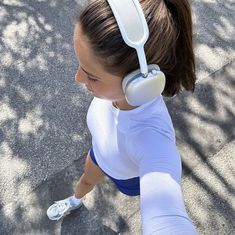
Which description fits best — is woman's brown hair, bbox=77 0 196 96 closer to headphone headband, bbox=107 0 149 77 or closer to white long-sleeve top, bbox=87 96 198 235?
headphone headband, bbox=107 0 149 77

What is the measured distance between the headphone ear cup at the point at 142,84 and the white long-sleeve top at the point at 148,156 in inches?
5.6

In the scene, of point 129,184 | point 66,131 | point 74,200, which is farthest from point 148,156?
point 66,131

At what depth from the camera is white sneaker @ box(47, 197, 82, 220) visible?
243cm

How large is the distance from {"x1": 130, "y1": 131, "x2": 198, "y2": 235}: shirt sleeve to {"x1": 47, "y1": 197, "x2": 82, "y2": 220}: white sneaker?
1204 mm

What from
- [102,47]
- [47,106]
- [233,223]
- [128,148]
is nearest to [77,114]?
[47,106]

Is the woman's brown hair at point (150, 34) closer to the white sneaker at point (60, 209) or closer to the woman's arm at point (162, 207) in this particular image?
the woman's arm at point (162, 207)

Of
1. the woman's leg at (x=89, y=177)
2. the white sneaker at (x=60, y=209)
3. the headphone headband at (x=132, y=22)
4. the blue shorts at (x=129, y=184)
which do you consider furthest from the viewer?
the white sneaker at (x=60, y=209)

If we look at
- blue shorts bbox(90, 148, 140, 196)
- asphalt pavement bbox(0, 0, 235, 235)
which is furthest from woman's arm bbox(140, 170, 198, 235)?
asphalt pavement bbox(0, 0, 235, 235)

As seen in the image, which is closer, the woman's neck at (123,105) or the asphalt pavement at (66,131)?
the woman's neck at (123,105)

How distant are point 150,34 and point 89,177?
114cm

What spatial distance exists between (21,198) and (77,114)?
2.42 feet

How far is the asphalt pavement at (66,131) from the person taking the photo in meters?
2.54

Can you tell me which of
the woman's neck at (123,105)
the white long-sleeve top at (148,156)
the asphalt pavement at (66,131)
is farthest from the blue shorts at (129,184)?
the asphalt pavement at (66,131)

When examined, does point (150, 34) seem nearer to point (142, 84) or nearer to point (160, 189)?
point (142, 84)
